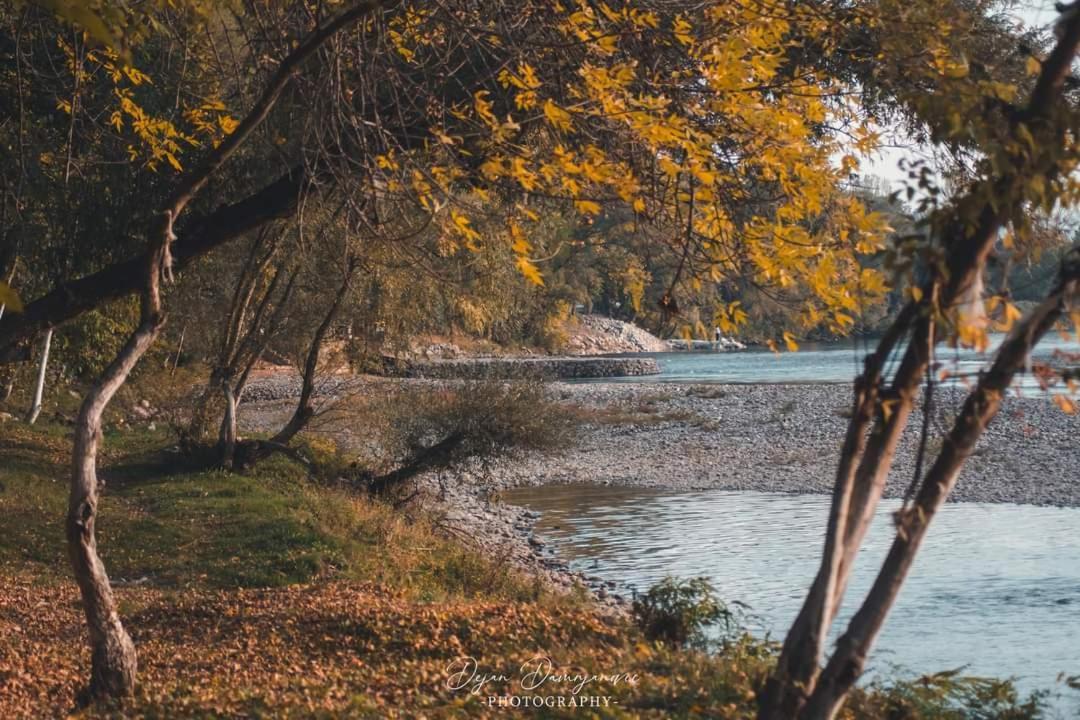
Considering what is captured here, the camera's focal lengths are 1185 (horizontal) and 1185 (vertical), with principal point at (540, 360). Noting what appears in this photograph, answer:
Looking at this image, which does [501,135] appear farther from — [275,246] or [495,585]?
[275,246]

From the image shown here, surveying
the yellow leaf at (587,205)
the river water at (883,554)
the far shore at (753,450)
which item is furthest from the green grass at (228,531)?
the yellow leaf at (587,205)

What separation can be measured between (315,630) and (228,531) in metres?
6.56

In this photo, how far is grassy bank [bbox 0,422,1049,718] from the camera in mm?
6508

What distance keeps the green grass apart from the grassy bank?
0.05 meters

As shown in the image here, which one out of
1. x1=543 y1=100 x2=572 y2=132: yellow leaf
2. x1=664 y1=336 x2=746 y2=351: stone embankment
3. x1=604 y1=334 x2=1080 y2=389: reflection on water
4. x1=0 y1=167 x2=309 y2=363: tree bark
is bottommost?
x1=604 y1=334 x2=1080 y2=389: reflection on water

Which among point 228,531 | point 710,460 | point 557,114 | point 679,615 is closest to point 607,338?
point 710,460

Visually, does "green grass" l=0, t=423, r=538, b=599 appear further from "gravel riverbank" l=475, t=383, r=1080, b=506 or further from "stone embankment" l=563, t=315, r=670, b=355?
"stone embankment" l=563, t=315, r=670, b=355

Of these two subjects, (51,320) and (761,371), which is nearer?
(51,320)

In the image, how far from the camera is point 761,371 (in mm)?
55812

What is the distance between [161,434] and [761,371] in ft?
122

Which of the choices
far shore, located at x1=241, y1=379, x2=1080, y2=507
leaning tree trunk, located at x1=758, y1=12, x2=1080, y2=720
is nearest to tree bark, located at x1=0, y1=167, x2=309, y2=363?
leaning tree trunk, located at x1=758, y1=12, x2=1080, y2=720

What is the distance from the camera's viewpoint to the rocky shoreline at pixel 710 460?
19844 millimetres

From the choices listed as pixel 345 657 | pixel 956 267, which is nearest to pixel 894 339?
pixel 956 267

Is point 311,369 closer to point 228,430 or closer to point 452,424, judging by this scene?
point 228,430
